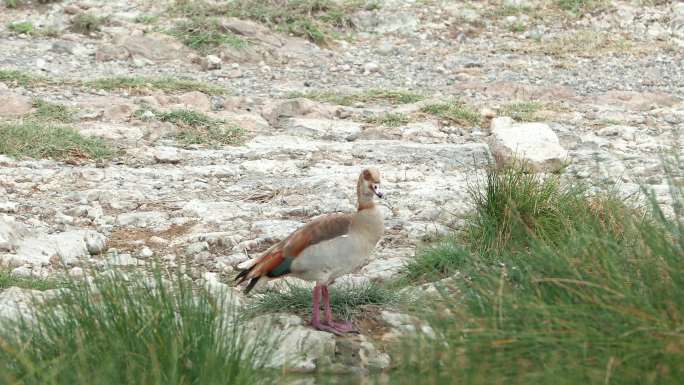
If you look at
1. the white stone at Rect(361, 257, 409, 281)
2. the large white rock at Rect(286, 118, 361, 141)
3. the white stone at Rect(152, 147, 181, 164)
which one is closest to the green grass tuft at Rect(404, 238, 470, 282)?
the white stone at Rect(361, 257, 409, 281)

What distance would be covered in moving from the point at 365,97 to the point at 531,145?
112 inches

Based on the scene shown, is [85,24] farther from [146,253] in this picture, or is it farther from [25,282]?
[25,282]

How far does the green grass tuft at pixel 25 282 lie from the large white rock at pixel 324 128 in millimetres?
4117

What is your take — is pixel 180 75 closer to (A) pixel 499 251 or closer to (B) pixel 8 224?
(B) pixel 8 224

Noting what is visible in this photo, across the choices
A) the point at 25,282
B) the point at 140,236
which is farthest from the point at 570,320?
the point at 140,236

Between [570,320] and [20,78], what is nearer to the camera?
[570,320]

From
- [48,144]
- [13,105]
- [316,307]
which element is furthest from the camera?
[13,105]

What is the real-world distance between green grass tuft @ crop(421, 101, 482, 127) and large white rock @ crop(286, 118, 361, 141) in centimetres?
87

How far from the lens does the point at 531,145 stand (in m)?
8.44

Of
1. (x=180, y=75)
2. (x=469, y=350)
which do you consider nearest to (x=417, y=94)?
(x=180, y=75)

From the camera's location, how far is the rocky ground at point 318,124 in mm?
6707

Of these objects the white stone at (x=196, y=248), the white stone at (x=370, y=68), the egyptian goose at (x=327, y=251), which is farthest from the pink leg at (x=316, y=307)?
the white stone at (x=370, y=68)

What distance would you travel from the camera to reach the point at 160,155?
8.54 m

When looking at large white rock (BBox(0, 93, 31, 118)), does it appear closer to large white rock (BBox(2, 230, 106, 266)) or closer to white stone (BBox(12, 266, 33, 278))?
large white rock (BBox(2, 230, 106, 266))
